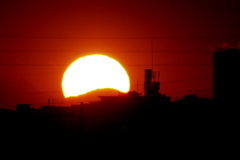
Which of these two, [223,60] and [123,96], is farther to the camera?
[223,60]

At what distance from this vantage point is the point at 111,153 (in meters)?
23.1

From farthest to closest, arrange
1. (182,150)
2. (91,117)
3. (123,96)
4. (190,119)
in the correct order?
(123,96), (91,117), (190,119), (182,150)

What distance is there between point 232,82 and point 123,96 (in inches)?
726

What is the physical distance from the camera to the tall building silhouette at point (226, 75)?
52.3 m

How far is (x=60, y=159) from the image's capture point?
21.9 metres

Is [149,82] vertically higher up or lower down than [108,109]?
higher up

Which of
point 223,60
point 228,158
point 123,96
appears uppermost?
point 223,60

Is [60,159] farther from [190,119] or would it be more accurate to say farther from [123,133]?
[190,119]

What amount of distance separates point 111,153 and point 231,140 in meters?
8.81

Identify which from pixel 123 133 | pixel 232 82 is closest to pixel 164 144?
pixel 123 133

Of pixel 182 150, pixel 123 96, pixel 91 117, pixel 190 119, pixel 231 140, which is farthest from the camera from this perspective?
A: pixel 123 96

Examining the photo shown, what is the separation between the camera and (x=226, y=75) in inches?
2133

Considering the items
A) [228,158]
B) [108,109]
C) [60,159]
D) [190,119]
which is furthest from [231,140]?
[108,109]

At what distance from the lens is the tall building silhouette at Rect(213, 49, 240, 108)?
5228 centimetres
